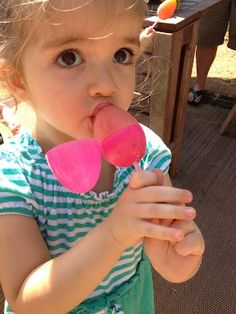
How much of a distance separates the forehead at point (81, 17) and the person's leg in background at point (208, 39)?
94.3 inches

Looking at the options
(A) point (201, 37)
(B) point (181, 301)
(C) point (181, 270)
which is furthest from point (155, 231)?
(A) point (201, 37)

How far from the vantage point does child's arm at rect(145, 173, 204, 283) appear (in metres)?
0.63

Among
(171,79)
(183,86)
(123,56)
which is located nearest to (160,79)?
(171,79)

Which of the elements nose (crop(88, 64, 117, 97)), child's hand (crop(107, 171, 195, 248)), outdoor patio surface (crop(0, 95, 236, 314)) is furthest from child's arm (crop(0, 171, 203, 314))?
outdoor patio surface (crop(0, 95, 236, 314))

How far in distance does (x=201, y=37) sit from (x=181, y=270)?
256 centimetres

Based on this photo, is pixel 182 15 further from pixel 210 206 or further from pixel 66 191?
pixel 66 191

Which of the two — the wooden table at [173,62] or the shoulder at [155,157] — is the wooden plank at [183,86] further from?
the shoulder at [155,157]

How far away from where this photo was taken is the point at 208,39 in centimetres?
302

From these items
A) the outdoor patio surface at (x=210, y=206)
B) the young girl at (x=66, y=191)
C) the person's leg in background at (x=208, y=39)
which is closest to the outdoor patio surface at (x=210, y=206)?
the outdoor patio surface at (x=210, y=206)

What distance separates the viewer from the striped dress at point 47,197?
2.55 feet

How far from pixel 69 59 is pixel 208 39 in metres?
2.50

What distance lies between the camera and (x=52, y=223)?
0.82 metres

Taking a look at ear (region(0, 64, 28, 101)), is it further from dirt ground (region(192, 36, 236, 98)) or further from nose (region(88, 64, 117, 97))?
dirt ground (region(192, 36, 236, 98))

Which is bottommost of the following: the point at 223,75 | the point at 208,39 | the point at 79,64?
the point at 223,75
